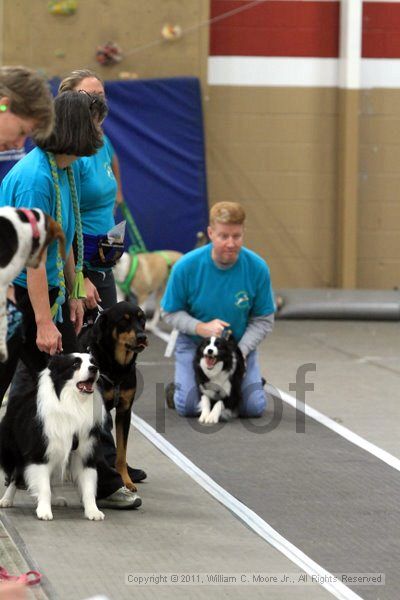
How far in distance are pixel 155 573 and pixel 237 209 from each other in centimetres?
287

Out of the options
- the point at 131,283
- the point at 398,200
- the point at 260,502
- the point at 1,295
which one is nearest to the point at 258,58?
the point at 398,200

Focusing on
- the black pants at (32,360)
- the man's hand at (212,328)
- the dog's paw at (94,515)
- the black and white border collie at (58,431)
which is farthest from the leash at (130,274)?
the dog's paw at (94,515)

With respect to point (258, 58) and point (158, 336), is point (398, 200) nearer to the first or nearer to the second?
point (258, 58)

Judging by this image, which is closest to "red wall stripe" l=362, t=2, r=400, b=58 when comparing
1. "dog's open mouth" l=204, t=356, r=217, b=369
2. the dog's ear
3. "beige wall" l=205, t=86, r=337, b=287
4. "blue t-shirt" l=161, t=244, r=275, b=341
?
"beige wall" l=205, t=86, r=337, b=287

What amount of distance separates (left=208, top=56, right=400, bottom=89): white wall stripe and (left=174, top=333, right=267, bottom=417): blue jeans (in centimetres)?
575

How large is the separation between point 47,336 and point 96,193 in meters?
0.98

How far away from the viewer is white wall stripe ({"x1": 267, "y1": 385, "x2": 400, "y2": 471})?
5707 mm

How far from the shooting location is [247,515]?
4.69 m

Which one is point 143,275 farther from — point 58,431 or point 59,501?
point 58,431

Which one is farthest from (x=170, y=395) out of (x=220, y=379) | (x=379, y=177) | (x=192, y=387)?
(x=379, y=177)

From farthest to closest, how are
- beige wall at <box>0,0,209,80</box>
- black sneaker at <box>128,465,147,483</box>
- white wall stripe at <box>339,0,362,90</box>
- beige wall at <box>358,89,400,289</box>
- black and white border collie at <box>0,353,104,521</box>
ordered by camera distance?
1. beige wall at <box>358,89,400,289</box>
2. white wall stripe at <box>339,0,362,90</box>
3. beige wall at <box>0,0,209,80</box>
4. black sneaker at <box>128,465,147,483</box>
5. black and white border collie at <box>0,353,104,521</box>

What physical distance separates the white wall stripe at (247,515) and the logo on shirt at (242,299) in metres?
0.82

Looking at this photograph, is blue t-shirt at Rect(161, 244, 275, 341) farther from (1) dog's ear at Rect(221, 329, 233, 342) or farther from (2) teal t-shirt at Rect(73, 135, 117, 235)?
(2) teal t-shirt at Rect(73, 135, 117, 235)

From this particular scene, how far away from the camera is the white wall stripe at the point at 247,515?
3857mm
